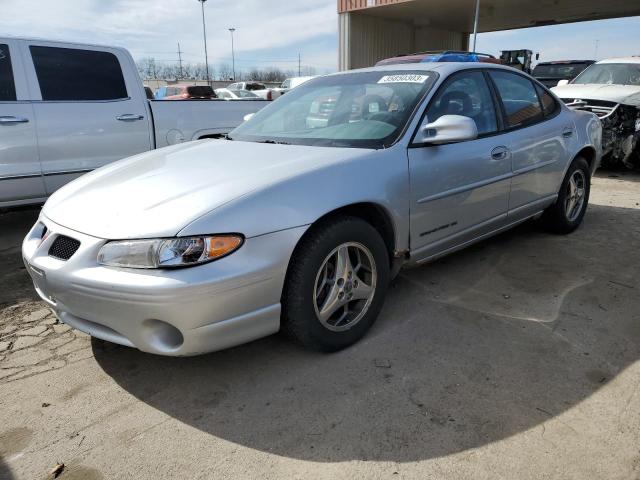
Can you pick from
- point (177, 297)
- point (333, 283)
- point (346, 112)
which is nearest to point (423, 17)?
point (346, 112)

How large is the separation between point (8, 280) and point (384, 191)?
9.86 ft

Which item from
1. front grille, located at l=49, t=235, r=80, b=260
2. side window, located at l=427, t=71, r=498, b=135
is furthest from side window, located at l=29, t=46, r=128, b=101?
side window, located at l=427, t=71, r=498, b=135

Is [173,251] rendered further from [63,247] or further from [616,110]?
[616,110]

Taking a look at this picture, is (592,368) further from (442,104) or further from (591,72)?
(591,72)

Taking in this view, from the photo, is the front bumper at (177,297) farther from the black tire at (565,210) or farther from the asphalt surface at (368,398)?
the black tire at (565,210)

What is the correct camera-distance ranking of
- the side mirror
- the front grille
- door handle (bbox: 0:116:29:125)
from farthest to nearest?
door handle (bbox: 0:116:29:125), the side mirror, the front grille

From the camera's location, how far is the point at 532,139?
384 cm

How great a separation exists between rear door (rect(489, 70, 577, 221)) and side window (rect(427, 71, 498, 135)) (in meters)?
Answer: 0.17

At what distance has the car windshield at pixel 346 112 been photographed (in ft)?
9.78

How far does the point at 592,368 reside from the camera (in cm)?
255

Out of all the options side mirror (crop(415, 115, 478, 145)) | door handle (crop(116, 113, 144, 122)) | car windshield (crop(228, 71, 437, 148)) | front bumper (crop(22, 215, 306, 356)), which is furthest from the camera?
door handle (crop(116, 113, 144, 122))

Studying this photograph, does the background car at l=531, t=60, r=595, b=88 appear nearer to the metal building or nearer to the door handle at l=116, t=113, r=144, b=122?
the metal building

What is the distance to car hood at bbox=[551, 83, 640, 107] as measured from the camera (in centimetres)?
763

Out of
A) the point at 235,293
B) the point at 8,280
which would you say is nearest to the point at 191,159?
the point at 235,293
